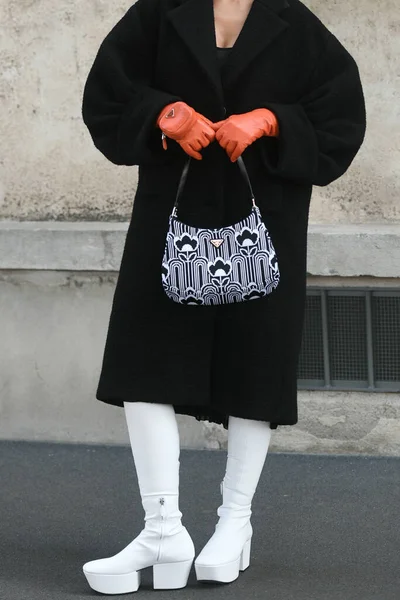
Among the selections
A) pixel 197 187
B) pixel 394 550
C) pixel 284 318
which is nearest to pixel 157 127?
pixel 197 187

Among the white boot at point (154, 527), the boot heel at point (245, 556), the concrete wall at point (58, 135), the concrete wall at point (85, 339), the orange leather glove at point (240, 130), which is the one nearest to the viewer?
the orange leather glove at point (240, 130)

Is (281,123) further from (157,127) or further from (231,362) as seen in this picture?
(231,362)

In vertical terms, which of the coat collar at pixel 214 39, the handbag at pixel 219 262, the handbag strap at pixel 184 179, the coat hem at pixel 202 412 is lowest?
the coat hem at pixel 202 412

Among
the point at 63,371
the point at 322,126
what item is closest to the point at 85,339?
the point at 63,371

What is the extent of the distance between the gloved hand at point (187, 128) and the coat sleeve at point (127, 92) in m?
0.11

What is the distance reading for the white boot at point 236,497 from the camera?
365cm

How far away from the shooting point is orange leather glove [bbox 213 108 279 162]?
338 centimetres

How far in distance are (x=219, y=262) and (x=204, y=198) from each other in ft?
0.76

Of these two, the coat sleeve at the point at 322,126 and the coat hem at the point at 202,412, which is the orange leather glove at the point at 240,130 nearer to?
the coat sleeve at the point at 322,126

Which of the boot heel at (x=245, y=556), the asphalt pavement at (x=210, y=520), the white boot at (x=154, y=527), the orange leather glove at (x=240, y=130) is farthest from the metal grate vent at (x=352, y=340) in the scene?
the orange leather glove at (x=240, y=130)

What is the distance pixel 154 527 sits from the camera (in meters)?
3.61

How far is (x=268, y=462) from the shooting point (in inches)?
208

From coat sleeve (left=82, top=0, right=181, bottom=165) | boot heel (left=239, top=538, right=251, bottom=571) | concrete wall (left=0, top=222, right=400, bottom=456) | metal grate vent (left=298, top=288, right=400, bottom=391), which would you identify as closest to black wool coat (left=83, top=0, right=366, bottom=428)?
coat sleeve (left=82, top=0, right=181, bottom=165)

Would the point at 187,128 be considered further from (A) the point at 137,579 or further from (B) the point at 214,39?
(A) the point at 137,579
